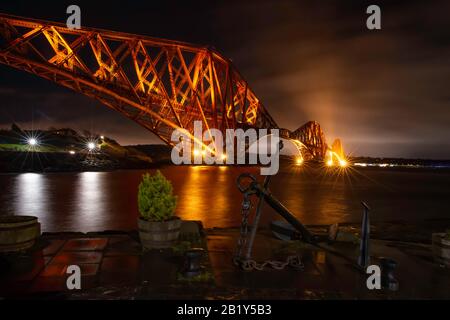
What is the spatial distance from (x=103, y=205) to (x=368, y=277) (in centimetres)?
2031

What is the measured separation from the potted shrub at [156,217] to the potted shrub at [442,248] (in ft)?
18.0

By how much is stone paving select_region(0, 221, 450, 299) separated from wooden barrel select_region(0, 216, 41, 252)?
10.4 inches

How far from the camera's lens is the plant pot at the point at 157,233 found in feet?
27.4

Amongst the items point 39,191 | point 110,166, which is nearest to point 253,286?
point 39,191

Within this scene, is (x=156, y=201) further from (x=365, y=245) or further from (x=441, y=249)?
(x=441, y=249)

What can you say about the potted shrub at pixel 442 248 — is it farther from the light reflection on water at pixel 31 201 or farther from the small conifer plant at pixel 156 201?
the light reflection on water at pixel 31 201

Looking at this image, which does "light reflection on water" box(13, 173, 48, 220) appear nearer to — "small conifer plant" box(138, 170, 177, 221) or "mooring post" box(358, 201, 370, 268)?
→ "small conifer plant" box(138, 170, 177, 221)

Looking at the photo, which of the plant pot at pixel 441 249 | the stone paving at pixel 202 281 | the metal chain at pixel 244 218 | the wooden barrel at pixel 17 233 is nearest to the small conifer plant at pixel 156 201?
the stone paving at pixel 202 281

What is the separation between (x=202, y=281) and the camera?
6.45 metres

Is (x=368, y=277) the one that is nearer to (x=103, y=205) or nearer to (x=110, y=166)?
(x=103, y=205)

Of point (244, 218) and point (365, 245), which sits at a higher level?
point (244, 218)

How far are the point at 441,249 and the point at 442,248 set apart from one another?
0.12ft

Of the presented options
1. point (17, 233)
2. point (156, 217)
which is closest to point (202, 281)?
point (156, 217)

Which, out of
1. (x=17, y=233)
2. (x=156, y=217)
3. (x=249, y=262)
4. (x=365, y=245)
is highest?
(x=156, y=217)
